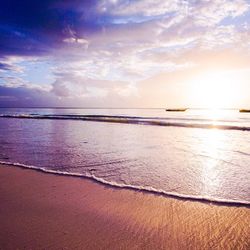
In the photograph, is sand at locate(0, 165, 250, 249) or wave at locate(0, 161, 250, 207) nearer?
sand at locate(0, 165, 250, 249)

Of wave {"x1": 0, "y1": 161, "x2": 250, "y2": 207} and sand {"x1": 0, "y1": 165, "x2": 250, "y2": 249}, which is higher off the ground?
wave {"x1": 0, "y1": 161, "x2": 250, "y2": 207}

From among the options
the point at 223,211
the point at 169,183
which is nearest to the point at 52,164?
the point at 169,183

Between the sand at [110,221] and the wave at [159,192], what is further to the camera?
the wave at [159,192]

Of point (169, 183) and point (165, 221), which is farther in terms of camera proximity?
point (169, 183)

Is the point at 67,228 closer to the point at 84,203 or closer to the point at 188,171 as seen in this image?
the point at 84,203

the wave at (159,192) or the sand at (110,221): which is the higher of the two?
the wave at (159,192)

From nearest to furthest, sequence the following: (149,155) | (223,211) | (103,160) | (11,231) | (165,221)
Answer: (11,231) < (165,221) < (223,211) < (103,160) < (149,155)

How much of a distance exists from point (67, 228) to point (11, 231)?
0.75 metres

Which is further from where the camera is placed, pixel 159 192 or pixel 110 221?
pixel 159 192

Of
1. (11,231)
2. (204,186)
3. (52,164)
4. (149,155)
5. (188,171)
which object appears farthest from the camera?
(149,155)

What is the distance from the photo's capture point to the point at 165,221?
3.69 metres

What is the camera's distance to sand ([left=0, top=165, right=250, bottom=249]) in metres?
3.10

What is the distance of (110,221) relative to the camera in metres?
3.73

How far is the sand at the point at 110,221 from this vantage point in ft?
10.2
